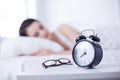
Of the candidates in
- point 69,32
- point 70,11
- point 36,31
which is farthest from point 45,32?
point 70,11

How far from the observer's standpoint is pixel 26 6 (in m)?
2.37

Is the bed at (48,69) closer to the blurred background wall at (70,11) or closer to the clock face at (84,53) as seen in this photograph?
the clock face at (84,53)

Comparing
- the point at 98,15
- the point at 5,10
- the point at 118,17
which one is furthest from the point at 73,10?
the point at 5,10

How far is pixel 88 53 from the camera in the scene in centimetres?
A: 76

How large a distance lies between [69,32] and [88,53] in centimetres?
107

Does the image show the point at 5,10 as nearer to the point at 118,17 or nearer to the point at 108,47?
the point at 108,47

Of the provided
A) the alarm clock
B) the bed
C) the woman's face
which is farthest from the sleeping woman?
the alarm clock

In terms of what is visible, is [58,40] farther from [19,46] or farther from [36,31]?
[19,46]

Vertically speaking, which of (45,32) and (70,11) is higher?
(70,11)

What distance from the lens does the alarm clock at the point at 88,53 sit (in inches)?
29.4

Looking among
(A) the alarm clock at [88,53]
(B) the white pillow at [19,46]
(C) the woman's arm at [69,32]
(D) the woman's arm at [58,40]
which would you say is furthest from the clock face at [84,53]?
(D) the woman's arm at [58,40]

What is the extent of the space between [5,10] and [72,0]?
2.38 ft

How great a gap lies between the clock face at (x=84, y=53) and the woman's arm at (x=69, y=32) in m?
0.98

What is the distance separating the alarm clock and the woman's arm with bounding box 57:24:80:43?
977 mm
